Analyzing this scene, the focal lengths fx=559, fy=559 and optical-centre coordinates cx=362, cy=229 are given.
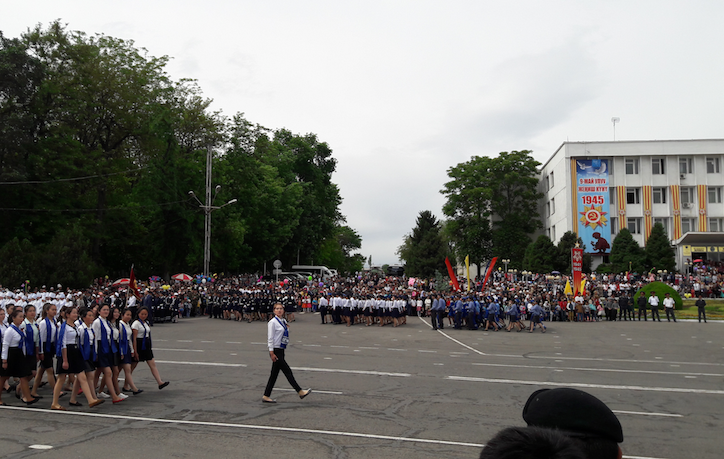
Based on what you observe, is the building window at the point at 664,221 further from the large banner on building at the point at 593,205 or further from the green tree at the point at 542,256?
the green tree at the point at 542,256

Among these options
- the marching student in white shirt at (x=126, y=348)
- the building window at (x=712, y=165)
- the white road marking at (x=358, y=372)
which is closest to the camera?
the marching student in white shirt at (x=126, y=348)

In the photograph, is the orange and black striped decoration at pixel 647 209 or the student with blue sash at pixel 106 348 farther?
the orange and black striped decoration at pixel 647 209

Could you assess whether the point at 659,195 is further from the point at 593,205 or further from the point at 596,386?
the point at 596,386

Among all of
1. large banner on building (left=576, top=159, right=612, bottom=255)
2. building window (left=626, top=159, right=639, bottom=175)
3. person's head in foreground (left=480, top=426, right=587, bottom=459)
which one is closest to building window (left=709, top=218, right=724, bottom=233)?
building window (left=626, top=159, right=639, bottom=175)

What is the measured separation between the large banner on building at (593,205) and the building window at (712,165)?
1108 centimetres

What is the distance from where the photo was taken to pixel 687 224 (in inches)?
2372

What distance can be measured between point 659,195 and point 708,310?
90.0ft

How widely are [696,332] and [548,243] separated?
3107 cm

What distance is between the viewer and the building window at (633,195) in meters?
60.4

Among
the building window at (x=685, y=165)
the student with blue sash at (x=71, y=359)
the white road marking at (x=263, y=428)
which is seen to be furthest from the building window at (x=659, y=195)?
the student with blue sash at (x=71, y=359)

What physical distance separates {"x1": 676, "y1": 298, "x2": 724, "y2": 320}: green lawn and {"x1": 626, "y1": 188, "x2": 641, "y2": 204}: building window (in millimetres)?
21151

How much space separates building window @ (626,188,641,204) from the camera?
2377 inches

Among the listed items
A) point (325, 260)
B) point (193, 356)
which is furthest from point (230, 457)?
point (325, 260)

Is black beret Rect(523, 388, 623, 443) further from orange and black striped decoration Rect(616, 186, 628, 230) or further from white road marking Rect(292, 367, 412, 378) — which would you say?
orange and black striped decoration Rect(616, 186, 628, 230)
